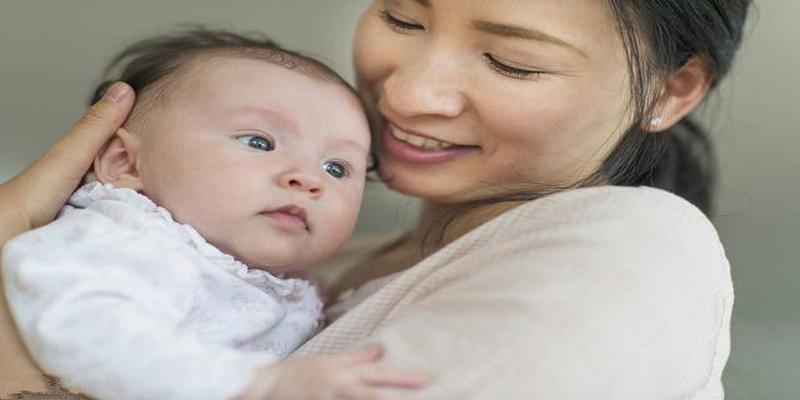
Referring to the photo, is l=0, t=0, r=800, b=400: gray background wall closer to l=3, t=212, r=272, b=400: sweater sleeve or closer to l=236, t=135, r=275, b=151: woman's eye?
l=236, t=135, r=275, b=151: woman's eye

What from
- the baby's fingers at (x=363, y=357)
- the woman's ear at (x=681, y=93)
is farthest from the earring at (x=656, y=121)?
the baby's fingers at (x=363, y=357)

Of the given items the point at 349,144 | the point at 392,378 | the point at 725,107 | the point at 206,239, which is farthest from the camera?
the point at 725,107

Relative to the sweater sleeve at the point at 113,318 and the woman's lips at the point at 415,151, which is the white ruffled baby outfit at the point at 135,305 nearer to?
the sweater sleeve at the point at 113,318

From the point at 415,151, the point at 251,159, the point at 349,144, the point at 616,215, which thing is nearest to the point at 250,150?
the point at 251,159

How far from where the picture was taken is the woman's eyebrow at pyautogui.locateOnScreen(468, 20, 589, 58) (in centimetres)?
108

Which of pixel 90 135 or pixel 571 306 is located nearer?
pixel 571 306

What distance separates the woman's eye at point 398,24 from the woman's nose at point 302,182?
0.72 ft

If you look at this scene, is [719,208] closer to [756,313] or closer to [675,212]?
[756,313]

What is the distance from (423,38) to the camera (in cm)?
115

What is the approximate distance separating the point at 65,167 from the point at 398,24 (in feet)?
1.22

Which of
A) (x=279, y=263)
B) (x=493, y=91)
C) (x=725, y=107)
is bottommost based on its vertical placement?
(x=725, y=107)

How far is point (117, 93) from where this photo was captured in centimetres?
114

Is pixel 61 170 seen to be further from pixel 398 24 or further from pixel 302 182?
pixel 398 24

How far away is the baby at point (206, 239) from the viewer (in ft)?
2.77
